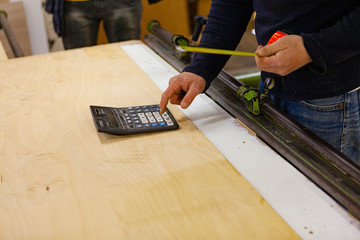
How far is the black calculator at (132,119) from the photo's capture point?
3.03 feet

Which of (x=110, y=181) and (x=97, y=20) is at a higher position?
(x=110, y=181)

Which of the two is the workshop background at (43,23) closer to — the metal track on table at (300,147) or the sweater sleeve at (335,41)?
the metal track on table at (300,147)

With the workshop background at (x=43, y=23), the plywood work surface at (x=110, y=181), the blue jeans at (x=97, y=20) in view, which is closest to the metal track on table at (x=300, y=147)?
the plywood work surface at (x=110, y=181)

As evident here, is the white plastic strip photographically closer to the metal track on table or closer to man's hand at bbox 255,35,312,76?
the metal track on table

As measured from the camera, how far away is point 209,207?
0.70 metres

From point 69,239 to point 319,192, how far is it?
466mm

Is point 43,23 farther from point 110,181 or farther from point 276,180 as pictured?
point 276,180

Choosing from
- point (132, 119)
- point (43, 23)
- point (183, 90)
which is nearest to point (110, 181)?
point (132, 119)

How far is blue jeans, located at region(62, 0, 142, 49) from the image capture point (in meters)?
2.03

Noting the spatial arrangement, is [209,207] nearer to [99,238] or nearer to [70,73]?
[99,238]

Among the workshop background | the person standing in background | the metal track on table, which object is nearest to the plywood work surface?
the metal track on table

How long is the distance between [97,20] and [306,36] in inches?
61.6

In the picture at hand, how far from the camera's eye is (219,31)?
1065mm

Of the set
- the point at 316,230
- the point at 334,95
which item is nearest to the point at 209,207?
the point at 316,230
